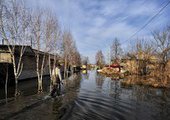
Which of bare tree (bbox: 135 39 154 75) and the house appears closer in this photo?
the house

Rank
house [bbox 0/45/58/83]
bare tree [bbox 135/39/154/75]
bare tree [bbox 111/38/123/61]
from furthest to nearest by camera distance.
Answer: bare tree [bbox 111/38/123/61] < bare tree [bbox 135/39/154/75] < house [bbox 0/45/58/83]

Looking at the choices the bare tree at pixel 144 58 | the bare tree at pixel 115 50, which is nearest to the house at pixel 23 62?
the bare tree at pixel 144 58

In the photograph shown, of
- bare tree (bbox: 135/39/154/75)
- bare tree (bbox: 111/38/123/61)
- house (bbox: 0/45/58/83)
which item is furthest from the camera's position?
bare tree (bbox: 111/38/123/61)

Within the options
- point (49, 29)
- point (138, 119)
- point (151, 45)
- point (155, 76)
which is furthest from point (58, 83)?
point (151, 45)

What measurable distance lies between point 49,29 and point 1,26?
26.0ft

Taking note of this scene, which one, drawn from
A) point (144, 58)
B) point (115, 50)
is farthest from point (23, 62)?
point (115, 50)

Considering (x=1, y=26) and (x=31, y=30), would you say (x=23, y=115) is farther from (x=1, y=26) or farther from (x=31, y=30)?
(x=31, y=30)

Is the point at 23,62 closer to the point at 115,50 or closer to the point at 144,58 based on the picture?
the point at 144,58

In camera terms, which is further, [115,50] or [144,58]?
[115,50]

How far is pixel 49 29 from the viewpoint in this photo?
76.8 ft

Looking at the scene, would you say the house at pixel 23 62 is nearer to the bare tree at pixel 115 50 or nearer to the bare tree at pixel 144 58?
the bare tree at pixel 144 58

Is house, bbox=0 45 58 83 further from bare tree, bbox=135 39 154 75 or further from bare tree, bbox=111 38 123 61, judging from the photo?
bare tree, bbox=111 38 123 61

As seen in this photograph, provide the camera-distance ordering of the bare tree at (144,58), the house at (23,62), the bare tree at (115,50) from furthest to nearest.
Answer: the bare tree at (115,50)
the bare tree at (144,58)
the house at (23,62)

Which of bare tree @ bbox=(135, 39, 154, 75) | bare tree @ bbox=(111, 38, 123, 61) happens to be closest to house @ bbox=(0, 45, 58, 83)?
bare tree @ bbox=(135, 39, 154, 75)
